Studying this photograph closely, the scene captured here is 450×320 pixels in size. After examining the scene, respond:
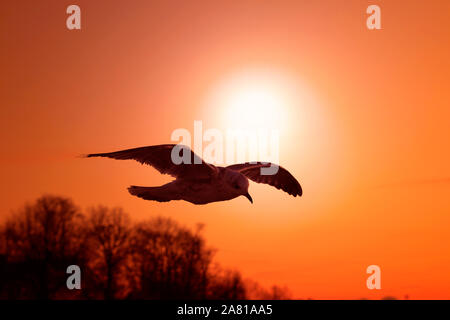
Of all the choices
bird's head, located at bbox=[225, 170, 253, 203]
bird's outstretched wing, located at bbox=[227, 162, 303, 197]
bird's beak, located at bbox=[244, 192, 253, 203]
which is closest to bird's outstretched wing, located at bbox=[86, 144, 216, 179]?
bird's head, located at bbox=[225, 170, 253, 203]

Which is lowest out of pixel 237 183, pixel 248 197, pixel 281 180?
pixel 248 197

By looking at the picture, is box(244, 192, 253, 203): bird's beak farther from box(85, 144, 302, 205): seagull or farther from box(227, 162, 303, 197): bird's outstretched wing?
box(227, 162, 303, 197): bird's outstretched wing

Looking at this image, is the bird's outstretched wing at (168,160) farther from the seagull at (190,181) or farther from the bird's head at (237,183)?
the bird's head at (237,183)

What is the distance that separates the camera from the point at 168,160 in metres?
9.38

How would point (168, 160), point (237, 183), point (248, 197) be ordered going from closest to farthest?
point (168, 160)
point (237, 183)
point (248, 197)

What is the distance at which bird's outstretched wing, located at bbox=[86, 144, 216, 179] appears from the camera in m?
8.79

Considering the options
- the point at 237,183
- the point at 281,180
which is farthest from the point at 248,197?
the point at 281,180

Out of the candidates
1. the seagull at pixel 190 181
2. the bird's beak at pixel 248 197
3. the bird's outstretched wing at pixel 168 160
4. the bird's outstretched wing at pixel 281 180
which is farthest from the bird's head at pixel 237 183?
the bird's outstretched wing at pixel 281 180

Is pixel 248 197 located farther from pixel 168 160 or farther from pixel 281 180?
pixel 281 180

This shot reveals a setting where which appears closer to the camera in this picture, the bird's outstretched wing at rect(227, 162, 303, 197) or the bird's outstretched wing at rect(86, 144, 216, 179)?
the bird's outstretched wing at rect(86, 144, 216, 179)

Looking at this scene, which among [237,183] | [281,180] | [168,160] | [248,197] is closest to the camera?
[168,160]
